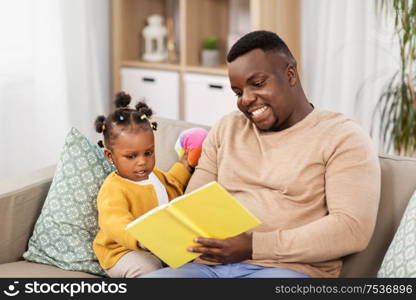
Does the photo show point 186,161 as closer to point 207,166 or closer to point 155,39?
point 207,166

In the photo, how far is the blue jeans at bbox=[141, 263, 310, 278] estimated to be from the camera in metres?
1.67

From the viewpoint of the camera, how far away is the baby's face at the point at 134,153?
181cm

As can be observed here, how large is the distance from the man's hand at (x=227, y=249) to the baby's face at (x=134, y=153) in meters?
0.29

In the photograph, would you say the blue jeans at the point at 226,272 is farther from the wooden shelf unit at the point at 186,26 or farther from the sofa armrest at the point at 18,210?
the wooden shelf unit at the point at 186,26

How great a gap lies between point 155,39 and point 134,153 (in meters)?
2.10

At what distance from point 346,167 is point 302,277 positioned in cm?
27

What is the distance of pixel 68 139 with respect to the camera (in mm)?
2059

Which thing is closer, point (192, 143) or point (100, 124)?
point (100, 124)

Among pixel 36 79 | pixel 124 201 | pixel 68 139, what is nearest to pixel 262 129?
pixel 124 201

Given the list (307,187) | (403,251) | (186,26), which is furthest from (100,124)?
(186,26)

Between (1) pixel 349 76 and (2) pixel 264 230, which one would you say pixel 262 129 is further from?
(1) pixel 349 76

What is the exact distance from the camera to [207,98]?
3512mm

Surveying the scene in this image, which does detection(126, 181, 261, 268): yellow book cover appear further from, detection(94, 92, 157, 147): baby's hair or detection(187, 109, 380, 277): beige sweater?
detection(94, 92, 157, 147): baby's hair

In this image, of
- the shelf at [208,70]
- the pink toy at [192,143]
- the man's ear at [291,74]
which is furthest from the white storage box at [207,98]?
the man's ear at [291,74]
